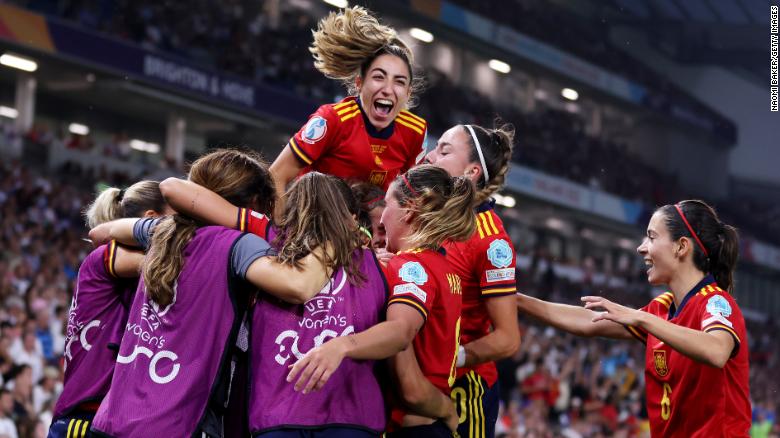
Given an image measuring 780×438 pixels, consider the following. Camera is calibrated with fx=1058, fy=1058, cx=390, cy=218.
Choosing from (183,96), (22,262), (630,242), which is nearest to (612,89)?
(630,242)

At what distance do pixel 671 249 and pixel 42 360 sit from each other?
8793mm

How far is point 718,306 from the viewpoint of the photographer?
4.99 m

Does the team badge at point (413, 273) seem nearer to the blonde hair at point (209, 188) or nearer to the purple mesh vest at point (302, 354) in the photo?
the purple mesh vest at point (302, 354)

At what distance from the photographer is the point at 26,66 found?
22266 millimetres

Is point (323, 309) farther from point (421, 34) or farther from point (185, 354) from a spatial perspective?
point (421, 34)

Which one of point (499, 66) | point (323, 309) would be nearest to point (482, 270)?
point (323, 309)

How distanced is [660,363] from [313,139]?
2.13 m

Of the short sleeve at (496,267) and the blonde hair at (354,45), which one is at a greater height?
the blonde hair at (354,45)

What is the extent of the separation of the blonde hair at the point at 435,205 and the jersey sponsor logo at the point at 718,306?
1.31 meters

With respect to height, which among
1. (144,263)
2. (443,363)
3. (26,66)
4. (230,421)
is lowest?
(230,421)

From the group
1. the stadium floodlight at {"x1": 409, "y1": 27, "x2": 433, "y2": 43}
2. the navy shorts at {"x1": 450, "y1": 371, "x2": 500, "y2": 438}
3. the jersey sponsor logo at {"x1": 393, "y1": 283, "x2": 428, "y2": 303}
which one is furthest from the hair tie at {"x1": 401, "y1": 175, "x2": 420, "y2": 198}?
the stadium floodlight at {"x1": 409, "y1": 27, "x2": 433, "y2": 43}

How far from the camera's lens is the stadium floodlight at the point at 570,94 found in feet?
134

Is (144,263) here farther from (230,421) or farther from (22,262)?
(22,262)

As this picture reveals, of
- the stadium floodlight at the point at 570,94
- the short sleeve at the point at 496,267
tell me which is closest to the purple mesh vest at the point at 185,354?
the short sleeve at the point at 496,267
